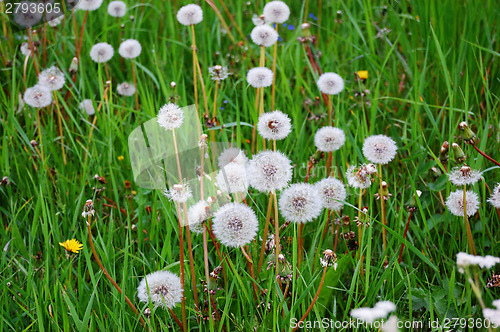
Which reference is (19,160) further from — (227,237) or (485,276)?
(485,276)

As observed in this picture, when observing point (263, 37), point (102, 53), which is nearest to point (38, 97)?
point (102, 53)

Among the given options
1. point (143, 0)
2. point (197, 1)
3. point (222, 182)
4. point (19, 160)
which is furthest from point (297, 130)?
point (143, 0)

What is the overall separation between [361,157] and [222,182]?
1.90 feet

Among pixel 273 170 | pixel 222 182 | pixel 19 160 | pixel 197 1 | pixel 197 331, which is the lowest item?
pixel 197 331

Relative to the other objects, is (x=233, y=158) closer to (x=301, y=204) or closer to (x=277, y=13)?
(x=301, y=204)

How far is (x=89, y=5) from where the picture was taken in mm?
2322

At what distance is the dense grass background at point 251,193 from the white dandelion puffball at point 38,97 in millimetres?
64

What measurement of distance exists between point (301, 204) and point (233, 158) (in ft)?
1.20

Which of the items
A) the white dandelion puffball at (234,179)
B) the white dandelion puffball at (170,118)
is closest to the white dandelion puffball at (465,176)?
the white dandelion puffball at (234,179)

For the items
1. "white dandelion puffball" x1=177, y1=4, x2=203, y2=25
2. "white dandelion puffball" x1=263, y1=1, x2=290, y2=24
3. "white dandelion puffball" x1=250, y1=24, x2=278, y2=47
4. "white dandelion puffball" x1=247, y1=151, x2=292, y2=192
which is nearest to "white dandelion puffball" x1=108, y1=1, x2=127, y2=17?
"white dandelion puffball" x1=177, y1=4, x2=203, y2=25

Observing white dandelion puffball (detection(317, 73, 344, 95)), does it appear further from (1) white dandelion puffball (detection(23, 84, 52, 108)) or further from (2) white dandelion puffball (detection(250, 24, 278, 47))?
(1) white dandelion puffball (detection(23, 84, 52, 108))

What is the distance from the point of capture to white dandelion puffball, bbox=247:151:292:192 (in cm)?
122

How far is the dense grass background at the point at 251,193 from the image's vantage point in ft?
4.37

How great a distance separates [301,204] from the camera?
1268 millimetres
